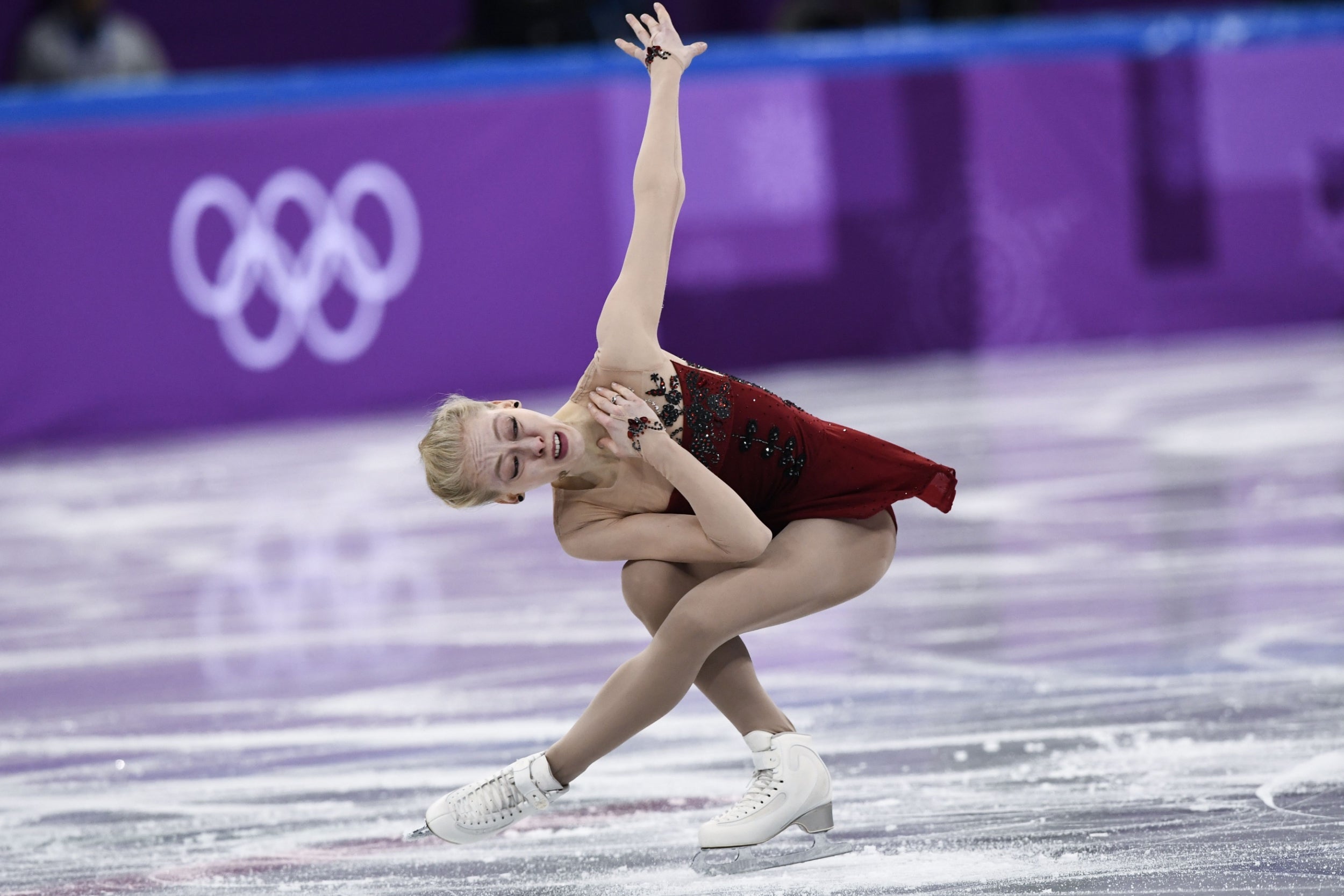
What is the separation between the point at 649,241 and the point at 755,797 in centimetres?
96

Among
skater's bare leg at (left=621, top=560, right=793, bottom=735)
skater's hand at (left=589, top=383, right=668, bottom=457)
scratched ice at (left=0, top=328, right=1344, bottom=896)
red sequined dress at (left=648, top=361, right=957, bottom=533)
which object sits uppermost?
skater's hand at (left=589, top=383, right=668, bottom=457)

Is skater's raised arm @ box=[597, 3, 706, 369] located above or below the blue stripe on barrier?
below

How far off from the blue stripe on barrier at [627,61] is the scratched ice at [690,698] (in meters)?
2.21

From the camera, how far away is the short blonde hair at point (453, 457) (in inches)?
111

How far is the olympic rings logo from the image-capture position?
8.25 m

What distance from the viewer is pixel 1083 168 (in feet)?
30.8

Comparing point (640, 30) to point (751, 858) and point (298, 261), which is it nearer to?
point (751, 858)

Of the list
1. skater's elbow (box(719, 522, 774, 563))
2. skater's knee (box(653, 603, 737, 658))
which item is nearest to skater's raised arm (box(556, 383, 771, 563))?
skater's elbow (box(719, 522, 774, 563))

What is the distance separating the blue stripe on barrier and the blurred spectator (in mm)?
210

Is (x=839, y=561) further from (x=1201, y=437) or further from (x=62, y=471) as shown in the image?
(x=62, y=471)

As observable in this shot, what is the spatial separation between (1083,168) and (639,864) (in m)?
7.34

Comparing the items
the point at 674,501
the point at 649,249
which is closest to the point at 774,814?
→ the point at 674,501

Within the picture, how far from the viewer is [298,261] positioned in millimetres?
8281

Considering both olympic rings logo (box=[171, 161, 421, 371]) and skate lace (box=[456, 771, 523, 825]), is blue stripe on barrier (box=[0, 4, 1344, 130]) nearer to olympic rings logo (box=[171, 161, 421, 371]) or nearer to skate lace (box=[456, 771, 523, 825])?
olympic rings logo (box=[171, 161, 421, 371])
